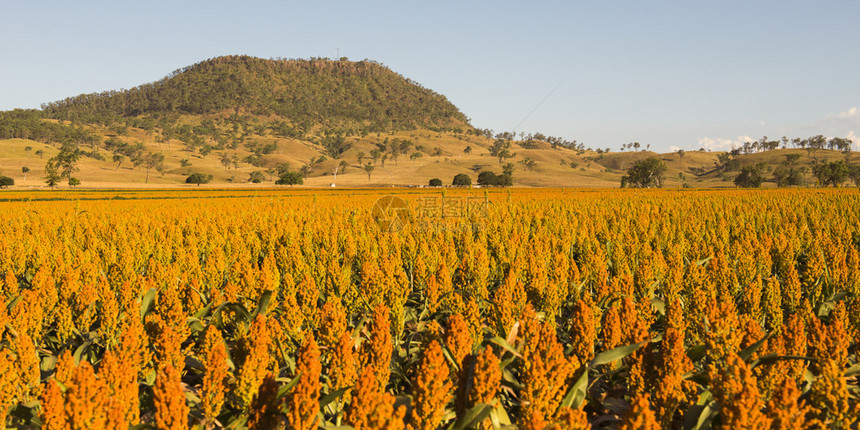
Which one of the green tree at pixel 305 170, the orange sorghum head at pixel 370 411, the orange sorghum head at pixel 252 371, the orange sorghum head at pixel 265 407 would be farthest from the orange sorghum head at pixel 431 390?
the green tree at pixel 305 170

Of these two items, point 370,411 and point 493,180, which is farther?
point 493,180

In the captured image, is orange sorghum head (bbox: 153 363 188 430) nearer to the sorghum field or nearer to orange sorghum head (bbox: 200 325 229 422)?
the sorghum field

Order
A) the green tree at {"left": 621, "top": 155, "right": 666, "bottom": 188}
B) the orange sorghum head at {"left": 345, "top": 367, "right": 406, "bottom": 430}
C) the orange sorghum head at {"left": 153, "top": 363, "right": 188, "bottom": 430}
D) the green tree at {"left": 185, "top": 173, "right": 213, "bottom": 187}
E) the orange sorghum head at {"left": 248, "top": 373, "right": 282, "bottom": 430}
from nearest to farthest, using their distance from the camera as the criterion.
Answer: the orange sorghum head at {"left": 345, "top": 367, "right": 406, "bottom": 430} → the orange sorghum head at {"left": 153, "top": 363, "right": 188, "bottom": 430} → the orange sorghum head at {"left": 248, "top": 373, "right": 282, "bottom": 430} → the green tree at {"left": 621, "top": 155, "right": 666, "bottom": 188} → the green tree at {"left": 185, "top": 173, "right": 213, "bottom": 187}

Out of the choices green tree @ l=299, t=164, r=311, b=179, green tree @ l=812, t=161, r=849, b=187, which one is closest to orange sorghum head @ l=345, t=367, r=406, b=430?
green tree @ l=812, t=161, r=849, b=187

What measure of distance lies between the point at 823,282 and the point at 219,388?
24.6ft

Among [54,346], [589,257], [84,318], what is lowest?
[54,346]

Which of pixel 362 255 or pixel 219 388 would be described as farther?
pixel 362 255

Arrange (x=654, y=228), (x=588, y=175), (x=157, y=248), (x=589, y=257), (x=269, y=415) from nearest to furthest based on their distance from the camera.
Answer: (x=269, y=415) → (x=589, y=257) → (x=157, y=248) → (x=654, y=228) → (x=588, y=175)

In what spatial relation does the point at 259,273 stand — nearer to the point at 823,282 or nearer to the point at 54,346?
the point at 54,346

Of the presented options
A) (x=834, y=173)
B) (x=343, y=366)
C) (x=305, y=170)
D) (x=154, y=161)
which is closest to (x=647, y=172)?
(x=834, y=173)

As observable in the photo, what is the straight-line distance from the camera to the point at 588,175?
169625 mm

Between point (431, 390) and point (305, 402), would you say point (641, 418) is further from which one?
point (305, 402)

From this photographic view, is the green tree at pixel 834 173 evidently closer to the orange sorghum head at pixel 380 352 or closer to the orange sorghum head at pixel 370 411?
the orange sorghum head at pixel 380 352

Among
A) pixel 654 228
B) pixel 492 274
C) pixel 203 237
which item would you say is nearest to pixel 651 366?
pixel 492 274
